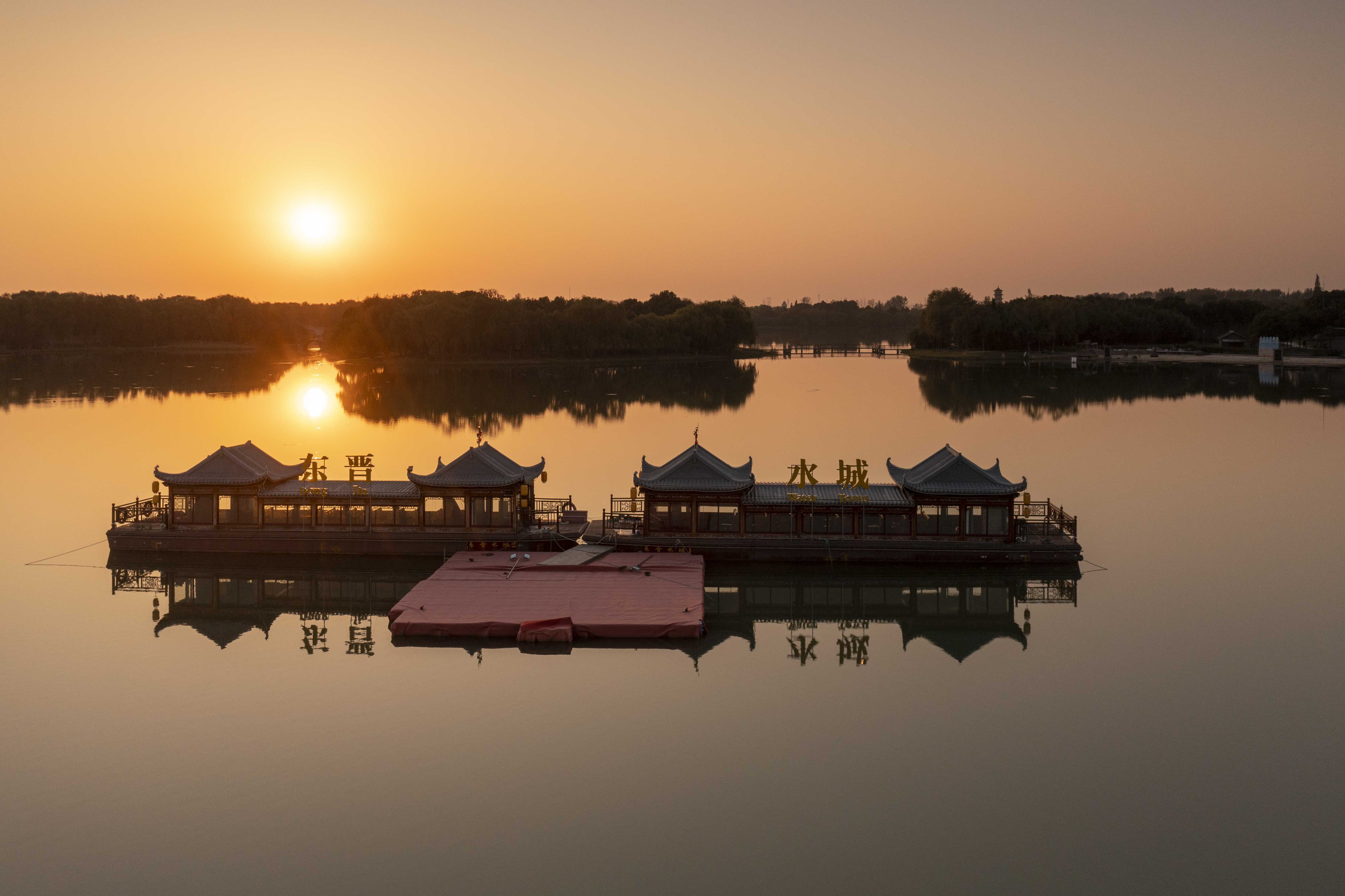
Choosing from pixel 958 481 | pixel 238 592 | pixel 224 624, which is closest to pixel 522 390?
pixel 238 592

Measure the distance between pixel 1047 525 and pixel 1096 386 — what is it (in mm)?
67751

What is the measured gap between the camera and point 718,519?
29641 millimetres

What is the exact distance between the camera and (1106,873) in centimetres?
1383

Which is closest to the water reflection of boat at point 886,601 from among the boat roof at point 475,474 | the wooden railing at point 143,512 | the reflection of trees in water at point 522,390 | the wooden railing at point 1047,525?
the wooden railing at point 1047,525

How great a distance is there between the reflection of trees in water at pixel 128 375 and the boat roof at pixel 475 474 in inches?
2374

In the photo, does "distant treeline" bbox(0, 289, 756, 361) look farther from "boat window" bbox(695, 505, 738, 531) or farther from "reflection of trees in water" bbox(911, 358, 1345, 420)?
"boat window" bbox(695, 505, 738, 531)

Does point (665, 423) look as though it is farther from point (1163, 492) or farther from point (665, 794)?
point (665, 794)

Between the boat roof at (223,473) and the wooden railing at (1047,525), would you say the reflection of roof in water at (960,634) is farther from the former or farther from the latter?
the boat roof at (223,473)

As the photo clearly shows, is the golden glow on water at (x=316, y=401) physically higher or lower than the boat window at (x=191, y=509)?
higher

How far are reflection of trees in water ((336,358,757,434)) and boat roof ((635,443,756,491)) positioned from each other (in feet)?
99.1

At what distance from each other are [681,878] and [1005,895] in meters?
4.44

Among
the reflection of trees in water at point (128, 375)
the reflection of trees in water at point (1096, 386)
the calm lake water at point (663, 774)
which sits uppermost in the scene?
the reflection of trees in water at point (128, 375)

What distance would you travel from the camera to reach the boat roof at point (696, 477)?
29094 mm

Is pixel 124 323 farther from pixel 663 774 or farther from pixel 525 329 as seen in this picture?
pixel 663 774
